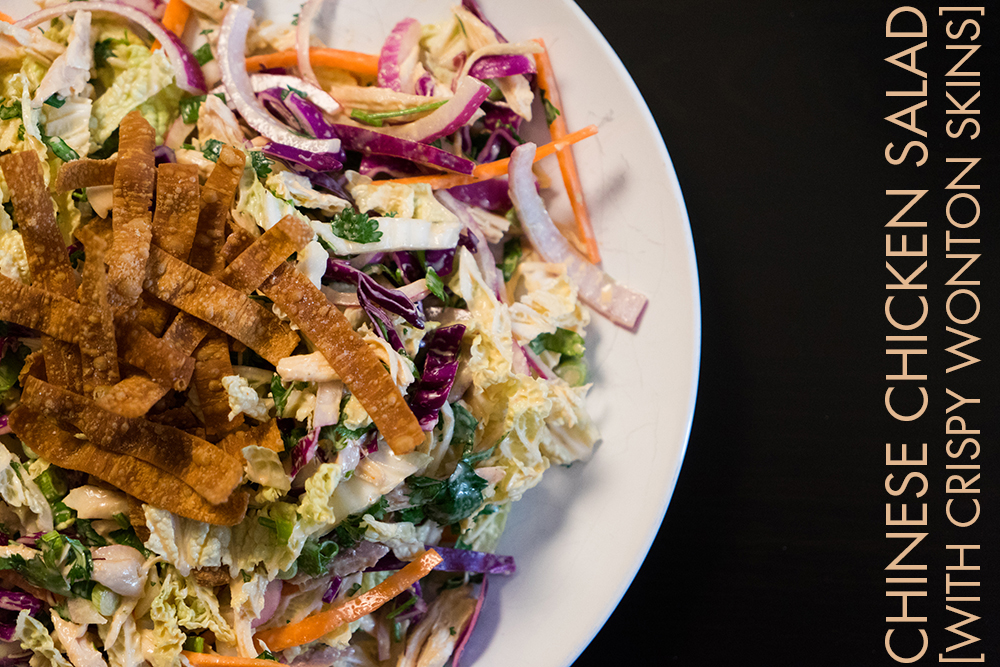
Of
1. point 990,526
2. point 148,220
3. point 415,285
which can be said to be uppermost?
point 148,220

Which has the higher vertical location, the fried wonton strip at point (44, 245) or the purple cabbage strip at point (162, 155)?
the purple cabbage strip at point (162, 155)

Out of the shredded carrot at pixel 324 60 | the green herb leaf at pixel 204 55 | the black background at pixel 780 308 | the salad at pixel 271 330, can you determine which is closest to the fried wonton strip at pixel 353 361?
the salad at pixel 271 330

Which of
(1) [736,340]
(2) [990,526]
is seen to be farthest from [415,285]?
(2) [990,526]

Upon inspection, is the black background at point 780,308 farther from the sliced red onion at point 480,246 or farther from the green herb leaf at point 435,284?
the green herb leaf at point 435,284

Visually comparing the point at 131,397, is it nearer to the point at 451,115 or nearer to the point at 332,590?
the point at 332,590

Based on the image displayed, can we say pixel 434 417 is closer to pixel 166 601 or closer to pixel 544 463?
pixel 544 463

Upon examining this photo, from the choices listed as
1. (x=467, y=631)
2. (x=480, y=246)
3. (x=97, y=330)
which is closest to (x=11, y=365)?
(x=97, y=330)

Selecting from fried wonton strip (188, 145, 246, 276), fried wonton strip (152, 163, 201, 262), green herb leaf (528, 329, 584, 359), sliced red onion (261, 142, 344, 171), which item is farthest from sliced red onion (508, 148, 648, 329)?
fried wonton strip (152, 163, 201, 262)
